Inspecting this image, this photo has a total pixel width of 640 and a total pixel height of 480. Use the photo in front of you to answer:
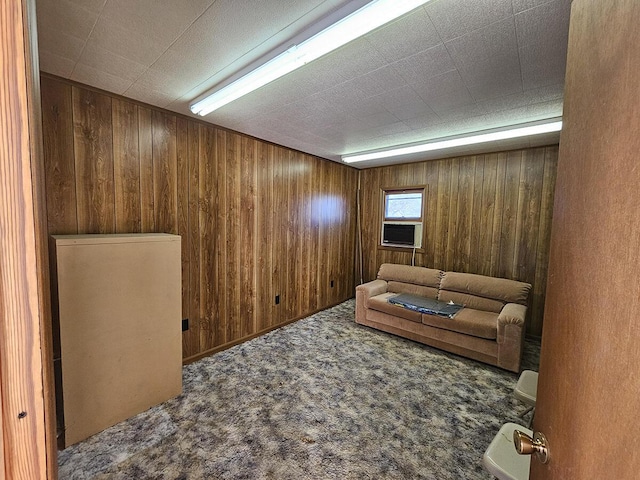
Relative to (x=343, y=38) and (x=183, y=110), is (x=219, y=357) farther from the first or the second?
(x=343, y=38)

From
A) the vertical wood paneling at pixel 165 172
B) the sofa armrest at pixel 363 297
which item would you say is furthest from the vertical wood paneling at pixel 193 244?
the sofa armrest at pixel 363 297

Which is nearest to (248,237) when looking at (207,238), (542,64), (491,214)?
(207,238)

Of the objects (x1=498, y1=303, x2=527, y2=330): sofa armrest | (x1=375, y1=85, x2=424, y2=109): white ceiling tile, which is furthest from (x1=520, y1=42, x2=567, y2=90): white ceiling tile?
(x1=498, y1=303, x2=527, y2=330): sofa armrest

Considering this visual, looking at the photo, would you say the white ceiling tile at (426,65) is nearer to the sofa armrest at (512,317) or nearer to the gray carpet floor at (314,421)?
the sofa armrest at (512,317)

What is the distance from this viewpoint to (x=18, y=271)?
0.45m

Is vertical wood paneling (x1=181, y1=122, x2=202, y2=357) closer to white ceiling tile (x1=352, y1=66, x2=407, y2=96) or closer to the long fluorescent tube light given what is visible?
white ceiling tile (x1=352, y1=66, x2=407, y2=96)

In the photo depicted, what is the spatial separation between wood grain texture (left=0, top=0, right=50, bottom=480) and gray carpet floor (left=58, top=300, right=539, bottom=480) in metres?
1.52

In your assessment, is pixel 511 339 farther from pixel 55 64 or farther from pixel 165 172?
pixel 55 64

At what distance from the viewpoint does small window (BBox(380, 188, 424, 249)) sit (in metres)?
4.38

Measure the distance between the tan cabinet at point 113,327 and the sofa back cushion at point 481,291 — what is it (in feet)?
10.9

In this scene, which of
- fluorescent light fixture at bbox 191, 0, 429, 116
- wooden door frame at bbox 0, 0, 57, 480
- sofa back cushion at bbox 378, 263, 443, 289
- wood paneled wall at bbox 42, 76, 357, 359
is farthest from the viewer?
sofa back cushion at bbox 378, 263, 443, 289

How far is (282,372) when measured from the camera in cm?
263

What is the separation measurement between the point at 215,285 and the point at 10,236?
105 inches

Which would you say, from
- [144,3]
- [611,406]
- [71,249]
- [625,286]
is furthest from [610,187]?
[71,249]
